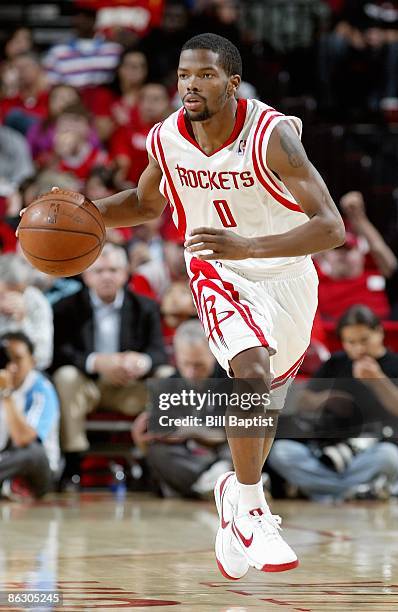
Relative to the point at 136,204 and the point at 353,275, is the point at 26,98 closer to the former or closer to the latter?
the point at 353,275

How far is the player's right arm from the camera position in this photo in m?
4.98

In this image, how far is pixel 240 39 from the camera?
13.0m

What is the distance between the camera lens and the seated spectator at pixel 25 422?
25.1 ft

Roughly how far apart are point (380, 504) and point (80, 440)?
2110mm

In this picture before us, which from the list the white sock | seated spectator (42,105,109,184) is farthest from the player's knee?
seated spectator (42,105,109,184)

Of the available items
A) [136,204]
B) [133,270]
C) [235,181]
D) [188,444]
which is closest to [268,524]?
[235,181]

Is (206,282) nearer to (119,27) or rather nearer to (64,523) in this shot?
(64,523)

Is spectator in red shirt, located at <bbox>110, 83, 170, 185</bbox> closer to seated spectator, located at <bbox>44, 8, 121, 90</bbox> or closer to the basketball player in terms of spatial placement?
seated spectator, located at <bbox>44, 8, 121, 90</bbox>

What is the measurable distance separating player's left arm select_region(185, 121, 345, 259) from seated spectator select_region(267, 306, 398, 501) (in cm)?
355

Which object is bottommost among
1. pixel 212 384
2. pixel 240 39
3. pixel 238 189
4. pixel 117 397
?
pixel 117 397

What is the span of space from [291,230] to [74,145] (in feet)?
22.4

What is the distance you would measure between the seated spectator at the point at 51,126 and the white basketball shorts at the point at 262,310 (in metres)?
6.67

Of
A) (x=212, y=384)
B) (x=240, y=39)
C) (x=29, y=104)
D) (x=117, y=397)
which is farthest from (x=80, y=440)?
(x=240, y=39)

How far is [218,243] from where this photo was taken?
408 centimetres
